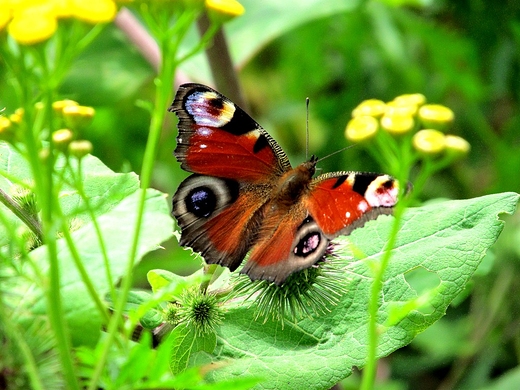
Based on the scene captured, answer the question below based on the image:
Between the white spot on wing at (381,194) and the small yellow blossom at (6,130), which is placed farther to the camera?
the white spot on wing at (381,194)

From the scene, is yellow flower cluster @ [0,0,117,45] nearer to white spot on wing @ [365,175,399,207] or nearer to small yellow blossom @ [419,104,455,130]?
small yellow blossom @ [419,104,455,130]

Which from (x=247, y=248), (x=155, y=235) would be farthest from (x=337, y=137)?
(x=155, y=235)

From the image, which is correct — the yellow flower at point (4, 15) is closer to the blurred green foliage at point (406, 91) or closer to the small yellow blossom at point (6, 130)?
the small yellow blossom at point (6, 130)

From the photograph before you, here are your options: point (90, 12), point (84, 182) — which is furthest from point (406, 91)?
point (90, 12)

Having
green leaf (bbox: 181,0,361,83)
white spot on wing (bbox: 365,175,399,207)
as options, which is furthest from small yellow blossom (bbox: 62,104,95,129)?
green leaf (bbox: 181,0,361,83)

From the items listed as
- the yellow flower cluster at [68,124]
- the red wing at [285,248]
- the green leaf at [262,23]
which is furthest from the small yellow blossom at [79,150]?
the green leaf at [262,23]

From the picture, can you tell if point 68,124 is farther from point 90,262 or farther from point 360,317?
point 360,317
